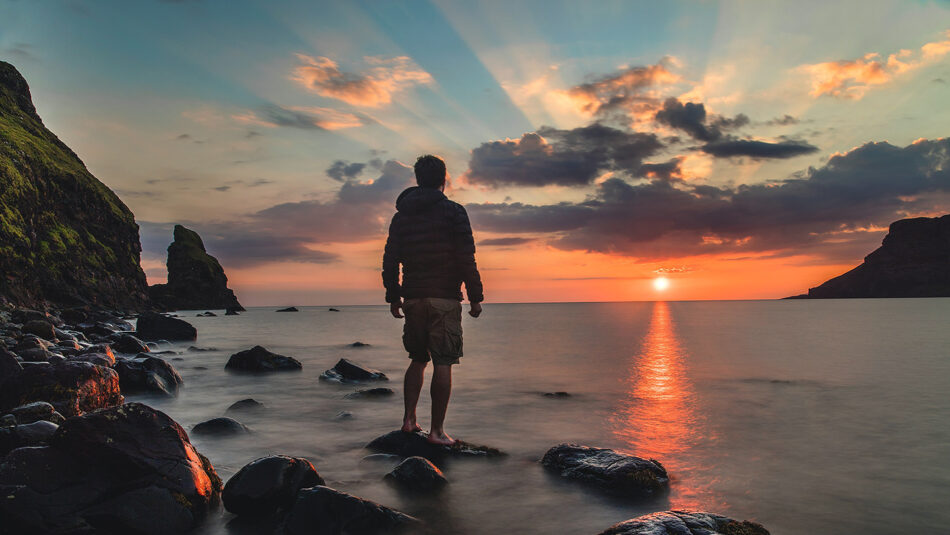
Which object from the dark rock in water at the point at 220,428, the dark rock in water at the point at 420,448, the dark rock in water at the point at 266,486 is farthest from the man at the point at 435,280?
the dark rock in water at the point at 220,428

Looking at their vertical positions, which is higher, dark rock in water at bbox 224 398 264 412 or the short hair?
the short hair

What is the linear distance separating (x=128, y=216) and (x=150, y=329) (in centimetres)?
6111

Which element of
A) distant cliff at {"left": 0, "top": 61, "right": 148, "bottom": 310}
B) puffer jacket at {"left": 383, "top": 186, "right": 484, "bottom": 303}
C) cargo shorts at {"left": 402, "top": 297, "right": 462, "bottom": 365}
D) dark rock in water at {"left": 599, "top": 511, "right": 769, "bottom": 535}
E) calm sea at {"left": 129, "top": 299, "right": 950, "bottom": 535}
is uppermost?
distant cliff at {"left": 0, "top": 61, "right": 148, "bottom": 310}

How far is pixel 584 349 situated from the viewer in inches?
1078

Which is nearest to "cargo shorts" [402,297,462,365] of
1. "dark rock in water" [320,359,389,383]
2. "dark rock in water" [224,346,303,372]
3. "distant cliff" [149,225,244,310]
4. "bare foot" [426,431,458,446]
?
"bare foot" [426,431,458,446]

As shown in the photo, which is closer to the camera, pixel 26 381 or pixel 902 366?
pixel 26 381

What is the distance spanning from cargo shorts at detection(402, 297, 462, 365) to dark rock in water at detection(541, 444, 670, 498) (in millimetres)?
1755

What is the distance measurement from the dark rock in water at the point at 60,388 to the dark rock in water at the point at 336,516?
162 inches

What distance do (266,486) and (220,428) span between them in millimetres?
3666

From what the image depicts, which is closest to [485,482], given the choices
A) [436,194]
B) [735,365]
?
[436,194]

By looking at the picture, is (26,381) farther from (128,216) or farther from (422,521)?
(128,216)

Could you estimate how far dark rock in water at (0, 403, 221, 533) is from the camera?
149 inches

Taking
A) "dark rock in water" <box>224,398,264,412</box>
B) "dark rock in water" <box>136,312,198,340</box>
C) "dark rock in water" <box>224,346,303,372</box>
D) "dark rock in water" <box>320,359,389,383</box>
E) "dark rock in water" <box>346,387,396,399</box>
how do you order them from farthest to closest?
A: "dark rock in water" <box>136,312,198,340</box>, "dark rock in water" <box>224,346,303,372</box>, "dark rock in water" <box>320,359,389,383</box>, "dark rock in water" <box>346,387,396,399</box>, "dark rock in water" <box>224,398,264,412</box>

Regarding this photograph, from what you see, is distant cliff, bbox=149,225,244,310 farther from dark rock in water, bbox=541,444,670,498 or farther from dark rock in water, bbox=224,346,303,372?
dark rock in water, bbox=541,444,670,498
